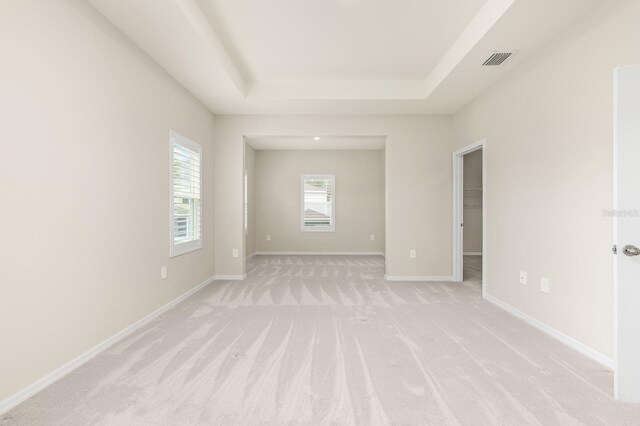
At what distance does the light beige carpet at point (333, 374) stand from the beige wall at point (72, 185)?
0.32 meters

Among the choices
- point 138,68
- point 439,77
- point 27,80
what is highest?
point 439,77

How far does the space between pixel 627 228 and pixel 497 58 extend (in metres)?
2.03

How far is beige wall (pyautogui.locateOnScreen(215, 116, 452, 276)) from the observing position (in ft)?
16.2

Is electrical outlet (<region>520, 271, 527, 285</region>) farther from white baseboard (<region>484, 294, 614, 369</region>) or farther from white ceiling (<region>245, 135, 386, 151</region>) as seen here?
white ceiling (<region>245, 135, 386, 151</region>)

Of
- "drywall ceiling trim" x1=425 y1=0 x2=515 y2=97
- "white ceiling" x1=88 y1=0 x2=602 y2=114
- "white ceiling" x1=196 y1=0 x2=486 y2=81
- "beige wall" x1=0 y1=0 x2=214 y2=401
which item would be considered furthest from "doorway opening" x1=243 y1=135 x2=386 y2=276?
"beige wall" x1=0 y1=0 x2=214 y2=401

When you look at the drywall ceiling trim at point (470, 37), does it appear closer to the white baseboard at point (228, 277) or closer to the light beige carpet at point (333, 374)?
the light beige carpet at point (333, 374)

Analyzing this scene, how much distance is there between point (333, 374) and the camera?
2.15 metres

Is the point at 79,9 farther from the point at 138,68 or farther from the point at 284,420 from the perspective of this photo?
the point at 284,420

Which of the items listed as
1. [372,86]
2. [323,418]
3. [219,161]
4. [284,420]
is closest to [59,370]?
[284,420]

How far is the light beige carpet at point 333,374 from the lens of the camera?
1.73 meters

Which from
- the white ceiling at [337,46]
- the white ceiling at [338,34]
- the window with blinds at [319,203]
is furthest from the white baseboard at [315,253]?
the white ceiling at [338,34]

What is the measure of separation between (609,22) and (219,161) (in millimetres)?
4527

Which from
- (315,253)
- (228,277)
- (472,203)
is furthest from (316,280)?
(472,203)

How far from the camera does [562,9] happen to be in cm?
233
